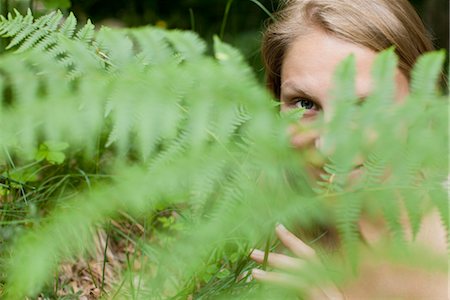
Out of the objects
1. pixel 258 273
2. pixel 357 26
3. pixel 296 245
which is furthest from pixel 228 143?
pixel 357 26

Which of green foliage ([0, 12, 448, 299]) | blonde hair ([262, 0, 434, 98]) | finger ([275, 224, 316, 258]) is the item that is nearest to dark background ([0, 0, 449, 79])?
blonde hair ([262, 0, 434, 98])

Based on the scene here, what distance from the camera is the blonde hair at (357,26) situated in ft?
5.64

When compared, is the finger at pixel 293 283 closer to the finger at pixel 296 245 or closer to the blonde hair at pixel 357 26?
the finger at pixel 296 245

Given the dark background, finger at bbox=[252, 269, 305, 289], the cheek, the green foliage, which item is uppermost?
the green foliage

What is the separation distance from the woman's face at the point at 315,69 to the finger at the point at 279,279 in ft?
1.43

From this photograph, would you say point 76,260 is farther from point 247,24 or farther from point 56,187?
point 247,24

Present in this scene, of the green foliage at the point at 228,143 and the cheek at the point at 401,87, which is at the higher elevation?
the green foliage at the point at 228,143

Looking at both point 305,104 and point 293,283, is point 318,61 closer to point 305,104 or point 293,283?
point 305,104

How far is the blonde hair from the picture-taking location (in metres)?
1.72

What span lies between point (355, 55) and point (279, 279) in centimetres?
69

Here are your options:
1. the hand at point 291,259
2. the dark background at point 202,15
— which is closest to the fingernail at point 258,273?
the hand at point 291,259

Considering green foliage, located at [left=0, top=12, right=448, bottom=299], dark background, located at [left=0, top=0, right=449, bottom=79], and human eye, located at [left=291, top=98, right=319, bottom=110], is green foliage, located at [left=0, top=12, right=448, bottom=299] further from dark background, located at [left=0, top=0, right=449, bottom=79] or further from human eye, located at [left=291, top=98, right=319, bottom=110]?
dark background, located at [left=0, top=0, right=449, bottom=79]

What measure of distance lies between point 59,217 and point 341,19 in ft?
3.51

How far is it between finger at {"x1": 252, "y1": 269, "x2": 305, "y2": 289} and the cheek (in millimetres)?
622
